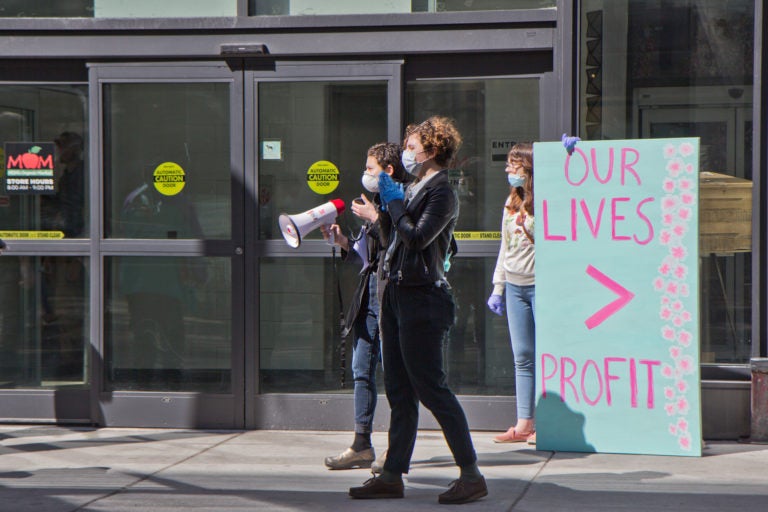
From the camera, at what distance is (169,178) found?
7.39m

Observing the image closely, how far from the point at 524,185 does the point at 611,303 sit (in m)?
0.91

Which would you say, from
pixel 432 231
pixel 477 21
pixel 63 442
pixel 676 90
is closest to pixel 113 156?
pixel 63 442

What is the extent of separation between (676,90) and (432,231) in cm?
264

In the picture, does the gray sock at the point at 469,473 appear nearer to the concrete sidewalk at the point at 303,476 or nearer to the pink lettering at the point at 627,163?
the concrete sidewalk at the point at 303,476

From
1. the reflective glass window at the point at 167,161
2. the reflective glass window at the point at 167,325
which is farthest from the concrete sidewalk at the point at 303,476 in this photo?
the reflective glass window at the point at 167,161

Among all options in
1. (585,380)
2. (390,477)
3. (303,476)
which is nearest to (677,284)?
(585,380)

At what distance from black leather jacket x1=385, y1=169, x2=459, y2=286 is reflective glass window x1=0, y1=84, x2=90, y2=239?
3118 millimetres

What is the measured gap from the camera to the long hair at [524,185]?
6.61 meters

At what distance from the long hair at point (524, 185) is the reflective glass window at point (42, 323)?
299 centimetres

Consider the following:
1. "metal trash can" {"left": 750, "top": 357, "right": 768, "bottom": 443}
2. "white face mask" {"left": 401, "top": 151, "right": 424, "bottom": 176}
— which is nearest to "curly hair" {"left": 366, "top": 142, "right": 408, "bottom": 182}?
"white face mask" {"left": 401, "top": 151, "right": 424, "bottom": 176}

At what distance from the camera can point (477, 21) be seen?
6988 mm

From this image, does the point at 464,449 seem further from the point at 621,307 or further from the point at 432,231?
the point at 621,307

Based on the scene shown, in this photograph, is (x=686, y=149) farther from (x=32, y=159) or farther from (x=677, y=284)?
(x=32, y=159)

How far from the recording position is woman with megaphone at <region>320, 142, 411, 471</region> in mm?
5770
